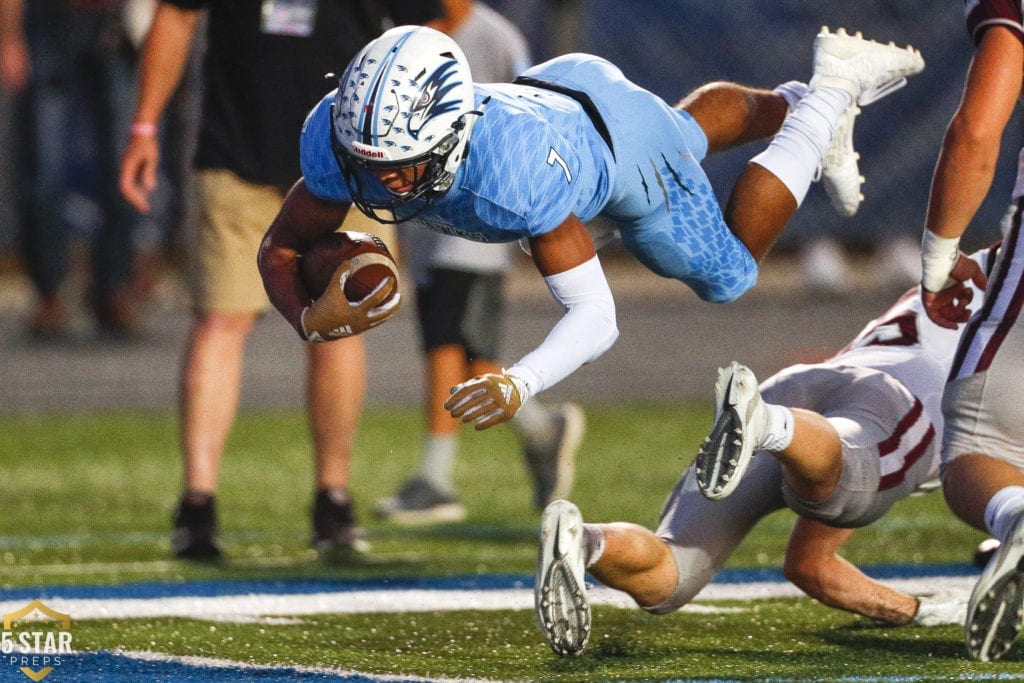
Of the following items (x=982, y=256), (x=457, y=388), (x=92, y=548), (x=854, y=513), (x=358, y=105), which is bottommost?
(x=92, y=548)

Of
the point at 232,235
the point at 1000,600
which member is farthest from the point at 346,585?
the point at 1000,600

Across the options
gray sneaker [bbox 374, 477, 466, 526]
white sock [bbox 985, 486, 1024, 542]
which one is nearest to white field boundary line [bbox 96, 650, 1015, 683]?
white sock [bbox 985, 486, 1024, 542]

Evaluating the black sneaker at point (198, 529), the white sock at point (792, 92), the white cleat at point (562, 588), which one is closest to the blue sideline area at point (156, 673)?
the white cleat at point (562, 588)

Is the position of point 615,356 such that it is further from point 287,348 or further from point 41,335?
point 41,335

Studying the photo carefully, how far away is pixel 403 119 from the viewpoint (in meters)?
3.58

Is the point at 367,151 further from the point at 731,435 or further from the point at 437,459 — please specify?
the point at 437,459

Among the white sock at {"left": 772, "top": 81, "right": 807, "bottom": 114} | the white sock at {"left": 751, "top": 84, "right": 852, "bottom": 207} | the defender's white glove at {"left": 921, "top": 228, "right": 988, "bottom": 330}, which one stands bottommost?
the defender's white glove at {"left": 921, "top": 228, "right": 988, "bottom": 330}

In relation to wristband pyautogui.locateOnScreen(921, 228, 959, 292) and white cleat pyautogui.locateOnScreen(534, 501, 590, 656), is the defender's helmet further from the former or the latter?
wristband pyautogui.locateOnScreen(921, 228, 959, 292)

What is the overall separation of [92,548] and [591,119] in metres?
2.41

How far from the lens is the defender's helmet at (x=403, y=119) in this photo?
3.58 m

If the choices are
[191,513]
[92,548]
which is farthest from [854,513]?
[92,548]

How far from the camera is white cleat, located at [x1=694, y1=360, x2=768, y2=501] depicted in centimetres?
361

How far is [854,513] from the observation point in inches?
152

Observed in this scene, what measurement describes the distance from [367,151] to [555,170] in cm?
38
